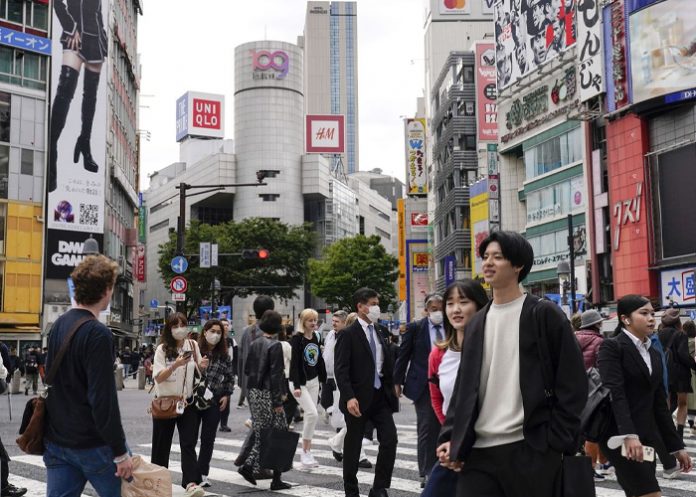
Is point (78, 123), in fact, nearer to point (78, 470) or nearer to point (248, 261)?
point (248, 261)

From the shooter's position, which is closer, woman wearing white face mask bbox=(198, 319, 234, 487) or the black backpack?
the black backpack

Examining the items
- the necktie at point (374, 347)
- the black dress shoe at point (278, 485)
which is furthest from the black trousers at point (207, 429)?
the necktie at point (374, 347)

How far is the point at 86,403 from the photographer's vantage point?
4.75m

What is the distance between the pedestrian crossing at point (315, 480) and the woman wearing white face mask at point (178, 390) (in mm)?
457

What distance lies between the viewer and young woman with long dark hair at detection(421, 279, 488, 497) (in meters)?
5.05

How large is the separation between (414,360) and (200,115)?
127479 mm

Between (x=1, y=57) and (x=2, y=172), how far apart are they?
612 cm

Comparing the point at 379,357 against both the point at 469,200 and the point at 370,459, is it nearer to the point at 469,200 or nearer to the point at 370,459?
the point at 370,459

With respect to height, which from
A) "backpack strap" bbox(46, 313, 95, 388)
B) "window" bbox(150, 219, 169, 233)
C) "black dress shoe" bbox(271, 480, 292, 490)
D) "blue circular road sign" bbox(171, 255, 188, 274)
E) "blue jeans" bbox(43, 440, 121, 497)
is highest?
"window" bbox(150, 219, 169, 233)

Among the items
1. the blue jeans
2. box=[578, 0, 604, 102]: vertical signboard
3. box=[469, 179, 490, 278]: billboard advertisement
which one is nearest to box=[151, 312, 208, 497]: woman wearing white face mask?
the blue jeans

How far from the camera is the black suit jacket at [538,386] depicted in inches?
152

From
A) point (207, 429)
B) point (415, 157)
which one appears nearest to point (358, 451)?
point (207, 429)

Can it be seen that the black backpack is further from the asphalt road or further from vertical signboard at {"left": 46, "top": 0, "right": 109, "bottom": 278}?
vertical signboard at {"left": 46, "top": 0, "right": 109, "bottom": 278}

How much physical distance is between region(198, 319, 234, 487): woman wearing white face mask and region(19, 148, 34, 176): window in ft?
140
